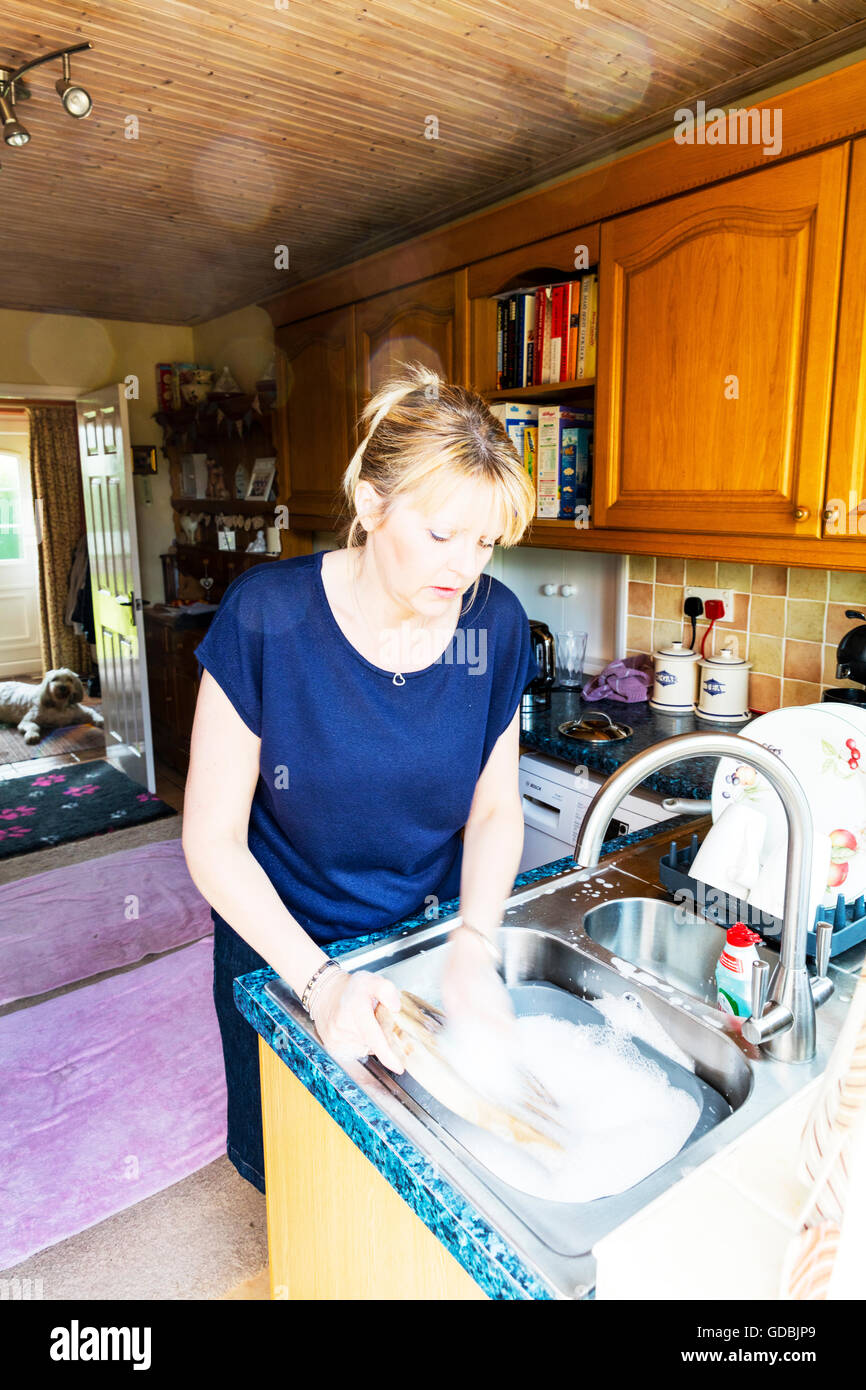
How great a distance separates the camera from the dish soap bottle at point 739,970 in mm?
918

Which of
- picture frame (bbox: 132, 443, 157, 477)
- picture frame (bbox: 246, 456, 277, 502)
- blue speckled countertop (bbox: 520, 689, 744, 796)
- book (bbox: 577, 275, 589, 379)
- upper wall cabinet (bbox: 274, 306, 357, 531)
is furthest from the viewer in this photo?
picture frame (bbox: 132, 443, 157, 477)

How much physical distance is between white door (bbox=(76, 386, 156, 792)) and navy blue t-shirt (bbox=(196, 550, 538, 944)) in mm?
3544

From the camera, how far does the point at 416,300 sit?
9.13 feet

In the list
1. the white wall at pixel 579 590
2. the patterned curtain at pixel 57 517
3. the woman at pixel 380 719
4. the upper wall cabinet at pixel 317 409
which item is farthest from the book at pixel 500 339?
the patterned curtain at pixel 57 517

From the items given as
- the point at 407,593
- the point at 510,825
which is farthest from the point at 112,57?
the point at 510,825

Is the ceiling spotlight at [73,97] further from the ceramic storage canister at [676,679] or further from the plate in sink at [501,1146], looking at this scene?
the plate in sink at [501,1146]

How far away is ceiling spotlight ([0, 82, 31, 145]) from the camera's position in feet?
6.78

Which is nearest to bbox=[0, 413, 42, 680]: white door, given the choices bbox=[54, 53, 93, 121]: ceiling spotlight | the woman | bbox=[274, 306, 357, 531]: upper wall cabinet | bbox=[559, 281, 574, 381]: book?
bbox=[274, 306, 357, 531]: upper wall cabinet

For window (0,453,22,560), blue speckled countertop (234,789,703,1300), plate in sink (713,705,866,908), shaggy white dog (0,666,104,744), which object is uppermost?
window (0,453,22,560)

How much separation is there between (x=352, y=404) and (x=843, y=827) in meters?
2.50

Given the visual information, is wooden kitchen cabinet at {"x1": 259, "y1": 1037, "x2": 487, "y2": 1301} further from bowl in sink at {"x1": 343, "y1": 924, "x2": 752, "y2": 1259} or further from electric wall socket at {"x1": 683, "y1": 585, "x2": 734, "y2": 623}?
electric wall socket at {"x1": 683, "y1": 585, "x2": 734, "y2": 623}

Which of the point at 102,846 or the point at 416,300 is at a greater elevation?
the point at 416,300

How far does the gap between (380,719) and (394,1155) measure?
55 cm
